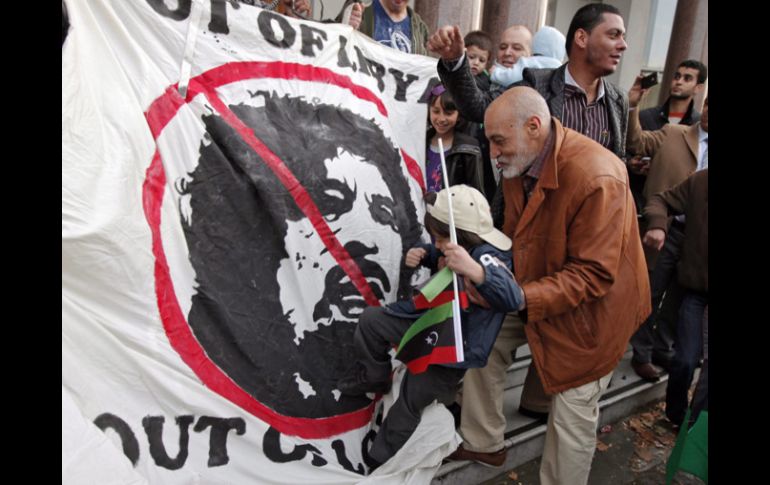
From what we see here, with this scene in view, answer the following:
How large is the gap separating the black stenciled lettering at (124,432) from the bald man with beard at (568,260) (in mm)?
1492

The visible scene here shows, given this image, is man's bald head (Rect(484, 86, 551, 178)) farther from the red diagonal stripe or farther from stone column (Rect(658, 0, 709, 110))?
stone column (Rect(658, 0, 709, 110))

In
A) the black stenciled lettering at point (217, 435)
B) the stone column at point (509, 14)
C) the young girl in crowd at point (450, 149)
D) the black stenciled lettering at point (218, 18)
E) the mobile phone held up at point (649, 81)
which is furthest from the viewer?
the stone column at point (509, 14)

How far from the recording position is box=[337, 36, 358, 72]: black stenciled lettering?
282 cm

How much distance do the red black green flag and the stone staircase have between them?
708mm

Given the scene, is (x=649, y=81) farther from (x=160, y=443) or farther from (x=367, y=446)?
(x=160, y=443)

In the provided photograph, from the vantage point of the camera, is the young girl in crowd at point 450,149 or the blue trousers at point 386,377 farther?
the young girl in crowd at point 450,149

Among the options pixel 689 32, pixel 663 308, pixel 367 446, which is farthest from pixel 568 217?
pixel 689 32

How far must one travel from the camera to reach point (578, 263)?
82.7 inches

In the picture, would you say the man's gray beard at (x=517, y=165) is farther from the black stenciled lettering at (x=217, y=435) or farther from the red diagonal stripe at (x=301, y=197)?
the black stenciled lettering at (x=217, y=435)

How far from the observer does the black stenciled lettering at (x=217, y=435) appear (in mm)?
1907

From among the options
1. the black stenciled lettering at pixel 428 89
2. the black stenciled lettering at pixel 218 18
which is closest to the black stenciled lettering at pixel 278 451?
the black stenciled lettering at pixel 218 18

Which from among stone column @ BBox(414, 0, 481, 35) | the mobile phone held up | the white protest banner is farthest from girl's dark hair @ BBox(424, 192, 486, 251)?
stone column @ BBox(414, 0, 481, 35)

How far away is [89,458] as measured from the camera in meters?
1.38

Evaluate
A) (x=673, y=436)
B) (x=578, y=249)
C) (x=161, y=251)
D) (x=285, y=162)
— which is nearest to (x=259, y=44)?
(x=285, y=162)
